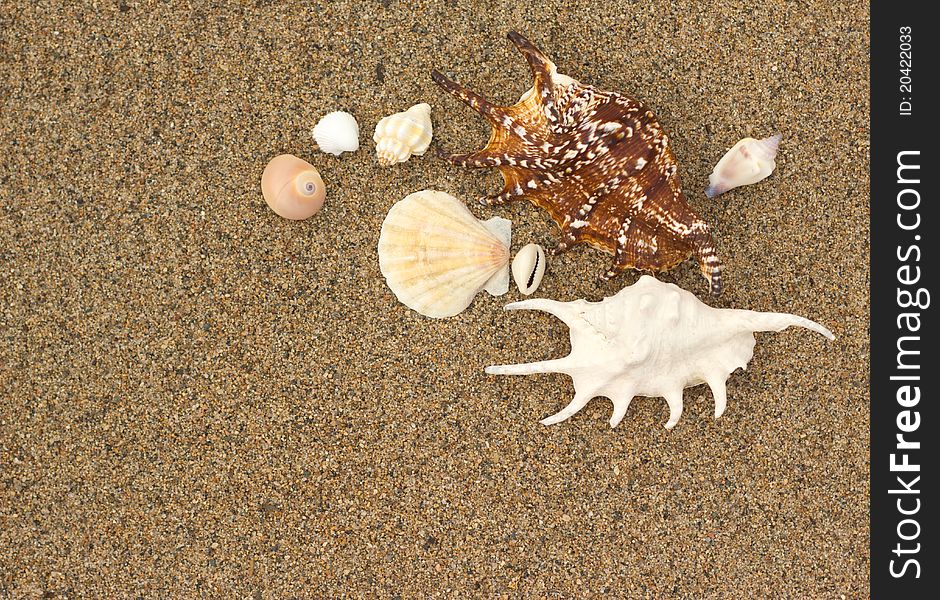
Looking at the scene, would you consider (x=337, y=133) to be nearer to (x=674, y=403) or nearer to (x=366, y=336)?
(x=366, y=336)

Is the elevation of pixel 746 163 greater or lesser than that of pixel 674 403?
greater

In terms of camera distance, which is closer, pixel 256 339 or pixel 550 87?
pixel 550 87

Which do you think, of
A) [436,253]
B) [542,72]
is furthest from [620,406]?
[542,72]

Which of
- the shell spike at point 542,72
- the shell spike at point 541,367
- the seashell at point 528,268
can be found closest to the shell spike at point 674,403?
the shell spike at point 541,367

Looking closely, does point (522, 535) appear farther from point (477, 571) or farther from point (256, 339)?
point (256, 339)
